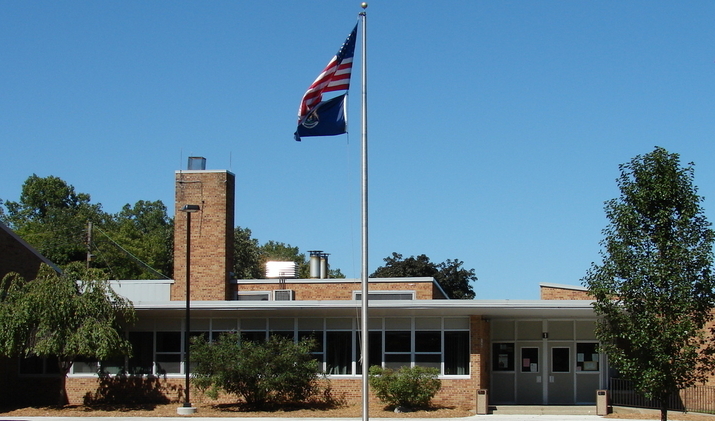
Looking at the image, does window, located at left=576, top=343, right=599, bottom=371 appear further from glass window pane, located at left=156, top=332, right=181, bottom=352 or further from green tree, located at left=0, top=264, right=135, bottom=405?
green tree, located at left=0, top=264, right=135, bottom=405

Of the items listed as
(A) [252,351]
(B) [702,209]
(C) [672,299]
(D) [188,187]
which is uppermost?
(D) [188,187]

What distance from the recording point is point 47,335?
27078 mm

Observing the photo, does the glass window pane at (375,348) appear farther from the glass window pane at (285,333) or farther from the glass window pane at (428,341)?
the glass window pane at (285,333)

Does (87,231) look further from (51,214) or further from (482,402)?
(482,402)

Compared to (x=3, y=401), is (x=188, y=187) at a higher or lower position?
higher

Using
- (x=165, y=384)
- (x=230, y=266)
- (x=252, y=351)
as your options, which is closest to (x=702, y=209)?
(x=252, y=351)

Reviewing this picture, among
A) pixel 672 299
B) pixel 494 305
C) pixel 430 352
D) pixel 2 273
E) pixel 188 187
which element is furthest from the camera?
pixel 188 187

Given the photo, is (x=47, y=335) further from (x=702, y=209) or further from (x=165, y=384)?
(x=702, y=209)

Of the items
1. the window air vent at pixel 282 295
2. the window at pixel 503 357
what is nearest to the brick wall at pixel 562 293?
the window at pixel 503 357

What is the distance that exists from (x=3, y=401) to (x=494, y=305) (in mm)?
15877

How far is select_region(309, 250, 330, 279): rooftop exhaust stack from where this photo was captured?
1572 inches

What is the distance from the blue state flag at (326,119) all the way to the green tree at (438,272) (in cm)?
5224

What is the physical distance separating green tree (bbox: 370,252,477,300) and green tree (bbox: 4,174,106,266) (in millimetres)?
24053

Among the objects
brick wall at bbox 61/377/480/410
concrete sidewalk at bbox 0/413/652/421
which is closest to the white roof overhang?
brick wall at bbox 61/377/480/410
